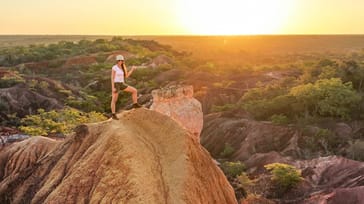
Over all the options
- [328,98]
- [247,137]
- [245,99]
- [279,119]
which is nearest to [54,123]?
[247,137]

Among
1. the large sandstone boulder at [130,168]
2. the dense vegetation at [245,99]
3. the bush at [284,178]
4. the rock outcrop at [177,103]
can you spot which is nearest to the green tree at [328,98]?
the dense vegetation at [245,99]

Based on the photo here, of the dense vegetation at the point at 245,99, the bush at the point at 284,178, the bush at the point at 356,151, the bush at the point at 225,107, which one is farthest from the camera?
the bush at the point at 225,107

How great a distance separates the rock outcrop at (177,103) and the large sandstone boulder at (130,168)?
818cm

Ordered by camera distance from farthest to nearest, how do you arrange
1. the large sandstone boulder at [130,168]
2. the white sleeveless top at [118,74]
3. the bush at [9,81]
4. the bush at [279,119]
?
1. the bush at [9,81]
2. the bush at [279,119]
3. the white sleeveless top at [118,74]
4. the large sandstone boulder at [130,168]

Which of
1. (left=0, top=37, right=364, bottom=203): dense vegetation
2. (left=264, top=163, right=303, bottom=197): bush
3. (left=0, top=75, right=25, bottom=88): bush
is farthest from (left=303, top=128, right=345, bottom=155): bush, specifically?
(left=0, top=75, right=25, bottom=88): bush

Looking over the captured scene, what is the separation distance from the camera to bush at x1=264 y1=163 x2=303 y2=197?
23156 millimetres

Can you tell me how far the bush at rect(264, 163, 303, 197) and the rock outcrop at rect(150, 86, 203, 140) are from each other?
495 centimetres

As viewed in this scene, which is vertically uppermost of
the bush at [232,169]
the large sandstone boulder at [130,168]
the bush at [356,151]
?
the large sandstone boulder at [130,168]

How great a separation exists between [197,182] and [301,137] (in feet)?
77.5

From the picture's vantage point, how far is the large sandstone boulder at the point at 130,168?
9578mm

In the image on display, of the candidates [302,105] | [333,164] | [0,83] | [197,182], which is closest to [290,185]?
[333,164]

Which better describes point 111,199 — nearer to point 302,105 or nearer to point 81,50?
point 302,105

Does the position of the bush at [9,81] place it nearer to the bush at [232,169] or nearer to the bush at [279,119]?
the bush at [279,119]

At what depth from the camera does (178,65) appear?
8288 centimetres
